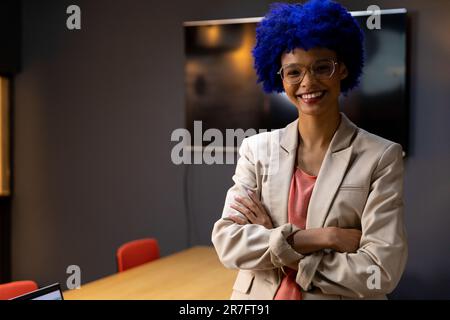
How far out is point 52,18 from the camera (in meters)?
3.40

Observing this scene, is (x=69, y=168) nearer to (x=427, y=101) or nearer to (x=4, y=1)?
(x=4, y=1)

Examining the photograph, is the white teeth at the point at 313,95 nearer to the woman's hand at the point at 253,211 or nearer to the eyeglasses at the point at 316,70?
the eyeglasses at the point at 316,70

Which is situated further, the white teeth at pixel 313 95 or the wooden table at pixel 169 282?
the wooden table at pixel 169 282

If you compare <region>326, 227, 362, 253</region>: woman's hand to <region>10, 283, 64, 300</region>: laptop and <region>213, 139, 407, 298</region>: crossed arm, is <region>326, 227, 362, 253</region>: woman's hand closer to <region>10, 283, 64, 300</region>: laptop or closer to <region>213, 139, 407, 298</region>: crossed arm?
<region>213, 139, 407, 298</region>: crossed arm

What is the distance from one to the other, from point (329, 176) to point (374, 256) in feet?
0.56

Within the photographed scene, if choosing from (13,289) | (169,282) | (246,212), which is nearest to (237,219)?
(246,212)

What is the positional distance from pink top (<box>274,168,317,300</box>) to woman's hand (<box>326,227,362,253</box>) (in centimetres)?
7

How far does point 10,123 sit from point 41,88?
0.52 metres

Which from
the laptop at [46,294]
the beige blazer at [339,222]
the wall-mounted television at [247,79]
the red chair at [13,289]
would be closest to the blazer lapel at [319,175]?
the beige blazer at [339,222]

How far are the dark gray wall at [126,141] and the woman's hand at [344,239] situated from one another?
1095 mm

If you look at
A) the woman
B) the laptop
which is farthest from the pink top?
the laptop

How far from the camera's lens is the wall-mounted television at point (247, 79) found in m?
2.25

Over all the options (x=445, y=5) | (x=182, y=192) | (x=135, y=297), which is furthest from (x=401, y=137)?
(x=135, y=297)
